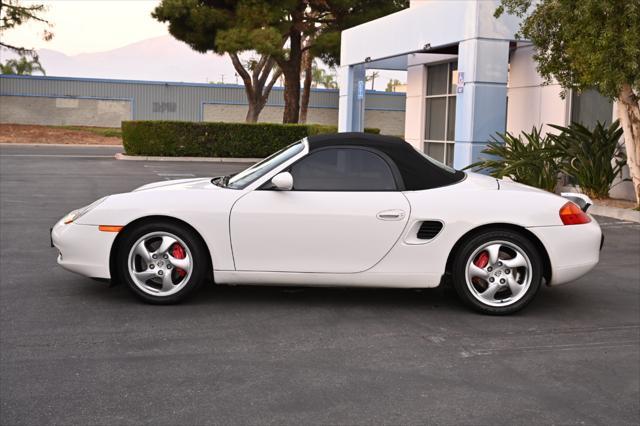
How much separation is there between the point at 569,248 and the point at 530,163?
943cm

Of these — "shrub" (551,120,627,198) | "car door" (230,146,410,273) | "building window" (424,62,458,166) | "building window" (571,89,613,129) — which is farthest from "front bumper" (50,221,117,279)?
"building window" (424,62,458,166)

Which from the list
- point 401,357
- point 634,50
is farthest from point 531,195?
point 634,50

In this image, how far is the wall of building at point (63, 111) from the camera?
2267 inches

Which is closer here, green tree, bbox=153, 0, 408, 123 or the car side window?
the car side window

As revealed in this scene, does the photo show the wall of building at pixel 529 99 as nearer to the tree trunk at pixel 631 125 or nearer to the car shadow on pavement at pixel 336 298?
the tree trunk at pixel 631 125

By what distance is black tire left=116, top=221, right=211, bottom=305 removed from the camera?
21.1ft

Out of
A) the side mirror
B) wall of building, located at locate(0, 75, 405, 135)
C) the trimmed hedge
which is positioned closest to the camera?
the side mirror

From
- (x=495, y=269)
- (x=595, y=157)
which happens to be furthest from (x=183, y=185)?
(x=595, y=157)

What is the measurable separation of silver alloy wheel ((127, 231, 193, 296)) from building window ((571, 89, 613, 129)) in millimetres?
11671

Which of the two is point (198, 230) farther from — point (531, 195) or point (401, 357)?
point (531, 195)

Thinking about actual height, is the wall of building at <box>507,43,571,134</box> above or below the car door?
above

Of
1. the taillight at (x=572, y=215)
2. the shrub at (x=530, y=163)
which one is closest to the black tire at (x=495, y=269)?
the taillight at (x=572, y=215)

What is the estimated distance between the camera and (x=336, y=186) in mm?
6531

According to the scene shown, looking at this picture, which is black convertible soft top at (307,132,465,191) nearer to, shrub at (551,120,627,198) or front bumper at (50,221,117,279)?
front bumper at (50,221,117,279)
